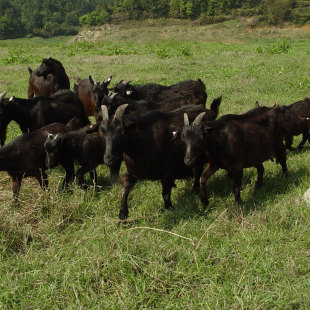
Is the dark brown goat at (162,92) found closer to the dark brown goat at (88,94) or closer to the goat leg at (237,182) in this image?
the dark brown goat at (88,94)

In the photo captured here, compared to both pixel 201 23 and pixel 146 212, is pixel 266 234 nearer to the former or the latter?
pixel 146 212

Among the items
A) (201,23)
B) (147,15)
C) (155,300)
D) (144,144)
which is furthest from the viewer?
(147,15)

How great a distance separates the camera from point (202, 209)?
5191mm

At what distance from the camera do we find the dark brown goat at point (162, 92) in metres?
8.59

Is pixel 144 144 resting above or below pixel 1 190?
above

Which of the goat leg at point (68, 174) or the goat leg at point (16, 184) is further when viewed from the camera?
the goat leg at point (68, 174)

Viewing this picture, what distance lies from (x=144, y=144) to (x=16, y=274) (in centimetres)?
227

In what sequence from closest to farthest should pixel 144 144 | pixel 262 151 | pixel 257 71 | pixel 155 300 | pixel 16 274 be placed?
pixel 155 300, pixel 16 274, pixel 144 144, pixel 262 151, pixel 257 71

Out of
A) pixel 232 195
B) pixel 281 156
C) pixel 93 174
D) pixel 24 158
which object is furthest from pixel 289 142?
pixel 24 158

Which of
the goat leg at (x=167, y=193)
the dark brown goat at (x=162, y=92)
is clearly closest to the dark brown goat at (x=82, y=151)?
the goat leg at (x=167, y=193)

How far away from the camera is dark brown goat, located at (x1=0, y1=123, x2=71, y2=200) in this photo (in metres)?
5.57

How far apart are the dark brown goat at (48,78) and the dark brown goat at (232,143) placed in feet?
18.6

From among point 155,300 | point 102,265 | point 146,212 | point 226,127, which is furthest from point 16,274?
point 226,127

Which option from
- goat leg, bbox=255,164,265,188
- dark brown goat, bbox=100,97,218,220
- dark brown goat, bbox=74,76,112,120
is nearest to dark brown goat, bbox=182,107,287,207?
goat leg, bbox=255,164,265,188
